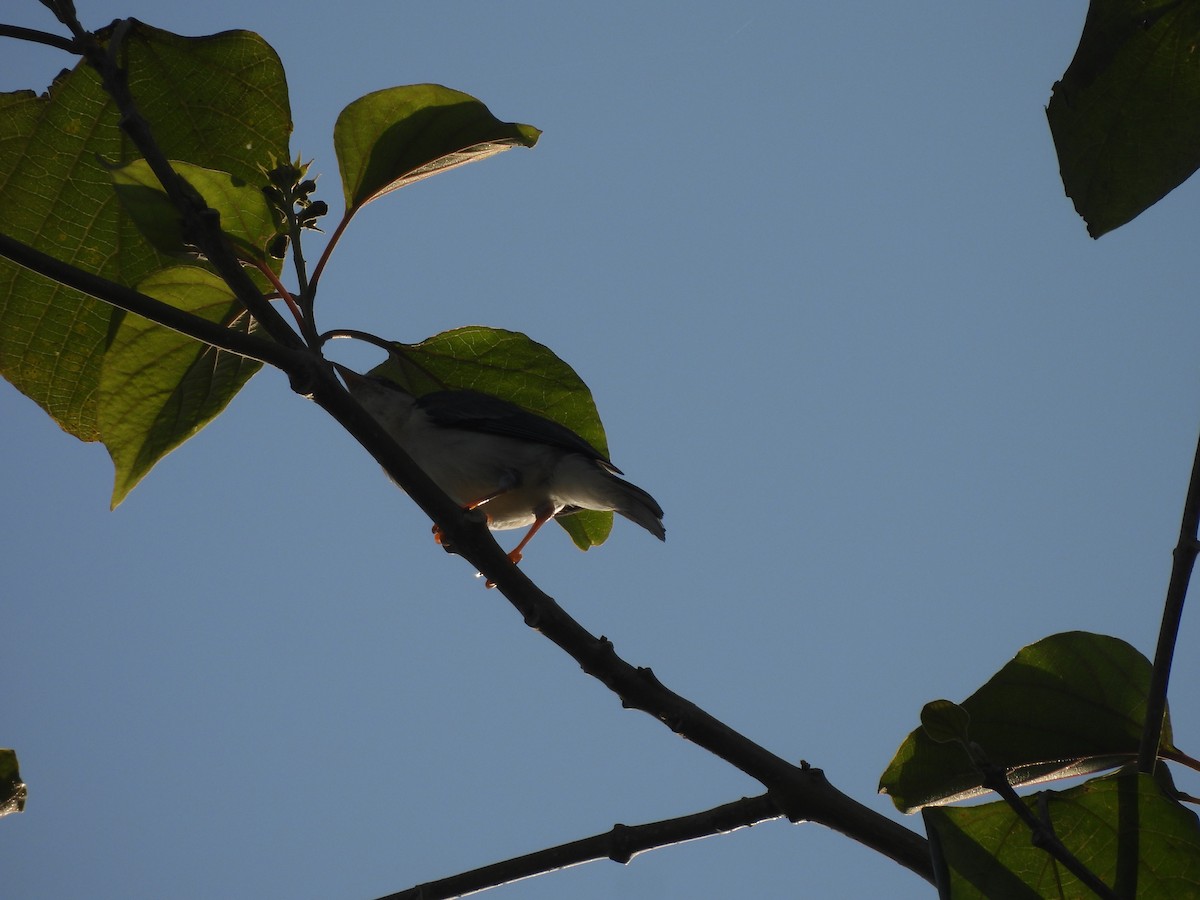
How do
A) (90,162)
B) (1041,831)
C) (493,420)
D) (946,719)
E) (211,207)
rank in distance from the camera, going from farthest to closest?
(493,420) < (90,162) < (211,207) < (946,719) < (1041,831)

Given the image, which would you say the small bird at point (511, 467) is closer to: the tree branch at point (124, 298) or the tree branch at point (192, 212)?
the tree branch at point (192, 212)

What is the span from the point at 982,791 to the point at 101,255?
9.11 feet

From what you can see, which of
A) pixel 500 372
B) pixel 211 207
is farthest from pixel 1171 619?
pixel 211 207

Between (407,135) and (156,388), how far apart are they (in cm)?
94

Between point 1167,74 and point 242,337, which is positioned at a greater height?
point 1167,74

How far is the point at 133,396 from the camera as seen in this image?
9.30ft

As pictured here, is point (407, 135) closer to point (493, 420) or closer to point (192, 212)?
point (192, 212)

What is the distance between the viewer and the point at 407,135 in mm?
2779

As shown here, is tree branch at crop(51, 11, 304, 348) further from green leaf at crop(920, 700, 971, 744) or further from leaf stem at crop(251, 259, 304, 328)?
green leaf at crop(920, 700, 971, 744)

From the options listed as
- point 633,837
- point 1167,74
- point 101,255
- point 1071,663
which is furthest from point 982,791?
point 101,255

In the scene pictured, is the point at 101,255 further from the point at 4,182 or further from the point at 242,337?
the point at 242,337

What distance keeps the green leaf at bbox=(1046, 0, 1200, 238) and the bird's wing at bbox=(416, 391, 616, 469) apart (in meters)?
1.83

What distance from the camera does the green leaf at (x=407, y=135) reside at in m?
2.77

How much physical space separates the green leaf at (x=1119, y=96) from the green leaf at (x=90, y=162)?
7.04ft
